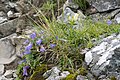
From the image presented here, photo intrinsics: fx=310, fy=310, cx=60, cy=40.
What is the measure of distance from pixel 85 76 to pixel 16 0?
4.12 meters

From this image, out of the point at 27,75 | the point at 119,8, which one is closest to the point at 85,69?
the point at 27,75

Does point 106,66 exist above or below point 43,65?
above

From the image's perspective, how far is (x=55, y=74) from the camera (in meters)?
3.29

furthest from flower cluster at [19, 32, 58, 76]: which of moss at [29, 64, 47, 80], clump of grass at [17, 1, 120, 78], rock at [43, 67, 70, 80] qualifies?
rock at [43, 67, 70, 80]

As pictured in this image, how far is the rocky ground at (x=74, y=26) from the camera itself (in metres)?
3.06

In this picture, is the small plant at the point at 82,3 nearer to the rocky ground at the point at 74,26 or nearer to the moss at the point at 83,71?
the rocky ground at the point at 74,26

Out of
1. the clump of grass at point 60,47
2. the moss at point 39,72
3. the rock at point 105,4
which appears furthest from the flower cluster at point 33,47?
the rock at point 105,4

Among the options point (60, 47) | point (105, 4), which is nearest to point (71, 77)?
point (60, 47)

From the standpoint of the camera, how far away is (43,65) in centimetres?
353

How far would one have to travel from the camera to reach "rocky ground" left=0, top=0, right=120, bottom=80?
3.06 m

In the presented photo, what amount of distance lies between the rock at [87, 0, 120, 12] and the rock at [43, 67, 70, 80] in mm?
2407

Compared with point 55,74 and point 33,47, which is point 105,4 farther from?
point 55,74

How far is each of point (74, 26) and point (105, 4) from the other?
5.20ft

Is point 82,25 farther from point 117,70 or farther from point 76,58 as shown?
point 117,70
